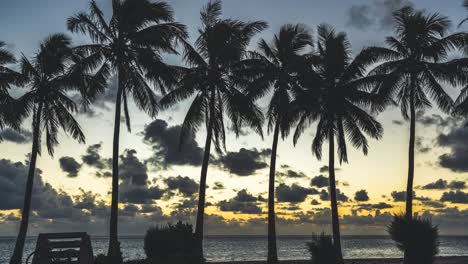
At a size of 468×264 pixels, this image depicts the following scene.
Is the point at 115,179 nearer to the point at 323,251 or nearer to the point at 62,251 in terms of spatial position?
the point at 323,251

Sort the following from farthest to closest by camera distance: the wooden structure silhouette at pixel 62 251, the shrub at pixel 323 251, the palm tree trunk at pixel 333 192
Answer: the palm tree trunk at pixel 333 192
the shrub at pixel 323 251
the wooden structure silhouette at pixel 62 251

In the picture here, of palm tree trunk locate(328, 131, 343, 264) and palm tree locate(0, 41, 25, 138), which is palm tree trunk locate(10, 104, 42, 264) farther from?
palm tree trunk locate(328, 131, 343, 264)

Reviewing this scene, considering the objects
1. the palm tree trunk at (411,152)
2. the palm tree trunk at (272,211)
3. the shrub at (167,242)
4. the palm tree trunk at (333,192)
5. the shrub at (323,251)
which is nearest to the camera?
the shrub at (323,251)

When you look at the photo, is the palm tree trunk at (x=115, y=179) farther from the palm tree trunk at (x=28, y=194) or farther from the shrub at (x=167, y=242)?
the palm tree trunk at (x=28, y=194)

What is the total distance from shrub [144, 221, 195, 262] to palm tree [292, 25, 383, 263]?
1256 centimetres

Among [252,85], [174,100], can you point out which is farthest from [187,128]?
[252,85]

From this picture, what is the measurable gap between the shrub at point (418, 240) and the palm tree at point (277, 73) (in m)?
15.8

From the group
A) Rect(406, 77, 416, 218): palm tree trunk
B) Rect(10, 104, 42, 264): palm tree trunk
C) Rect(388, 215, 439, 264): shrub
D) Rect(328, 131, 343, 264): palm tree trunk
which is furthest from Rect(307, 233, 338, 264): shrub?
Rect(10, 104, 42, 264): palm tree trunk

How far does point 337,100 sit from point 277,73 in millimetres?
4179

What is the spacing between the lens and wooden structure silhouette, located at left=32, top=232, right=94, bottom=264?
40.2 feet

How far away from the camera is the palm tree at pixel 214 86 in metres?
30.5

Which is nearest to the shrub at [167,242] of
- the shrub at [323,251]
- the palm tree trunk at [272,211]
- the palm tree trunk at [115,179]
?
the palm tree trunk at [115,179]

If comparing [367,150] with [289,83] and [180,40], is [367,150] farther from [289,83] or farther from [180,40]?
[180,40]

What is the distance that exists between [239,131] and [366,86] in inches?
336
